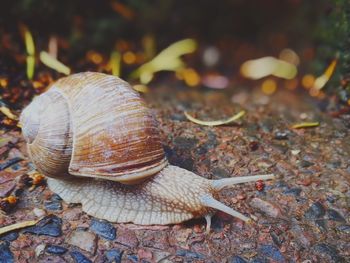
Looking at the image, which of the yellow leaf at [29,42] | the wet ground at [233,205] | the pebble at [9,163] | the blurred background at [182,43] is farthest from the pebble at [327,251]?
the yellow leaf at [29,42]

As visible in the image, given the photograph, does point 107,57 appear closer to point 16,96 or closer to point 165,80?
point 165,80

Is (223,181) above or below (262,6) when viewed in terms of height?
below

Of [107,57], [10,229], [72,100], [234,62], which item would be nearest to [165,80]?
[107,57]

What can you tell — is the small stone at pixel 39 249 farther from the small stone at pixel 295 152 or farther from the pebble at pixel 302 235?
the small stone at pixel 295 152

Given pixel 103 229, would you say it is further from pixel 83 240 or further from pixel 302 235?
pixel 302 235

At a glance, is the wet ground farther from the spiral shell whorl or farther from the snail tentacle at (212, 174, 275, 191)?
the spiral shell whorl

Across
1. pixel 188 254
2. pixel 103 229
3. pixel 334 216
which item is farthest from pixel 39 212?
pixel 334 216
